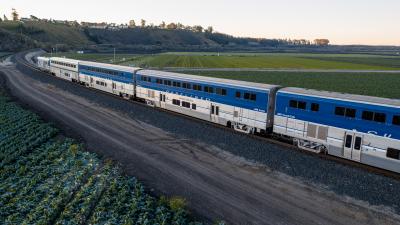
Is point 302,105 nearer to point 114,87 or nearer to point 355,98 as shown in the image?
point 355,98

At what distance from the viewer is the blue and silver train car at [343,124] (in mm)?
19375

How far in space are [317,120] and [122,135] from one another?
15.9 meters

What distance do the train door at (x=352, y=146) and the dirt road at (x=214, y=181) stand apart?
4412 millimetres

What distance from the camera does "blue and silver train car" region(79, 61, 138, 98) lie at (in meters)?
42.4

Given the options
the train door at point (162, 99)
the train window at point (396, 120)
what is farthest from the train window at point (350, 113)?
the train door at point (162, 99)

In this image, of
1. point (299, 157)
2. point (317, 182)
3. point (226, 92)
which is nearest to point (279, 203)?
point (317, 182)

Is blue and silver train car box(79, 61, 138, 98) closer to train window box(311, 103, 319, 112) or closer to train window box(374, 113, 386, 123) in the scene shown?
train window box(311, 103, 319, 112)

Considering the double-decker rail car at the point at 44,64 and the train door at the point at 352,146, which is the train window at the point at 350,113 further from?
the double-decker rail car at the point at 44,64

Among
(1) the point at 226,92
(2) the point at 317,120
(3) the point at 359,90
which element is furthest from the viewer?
(3) the point at 359,90

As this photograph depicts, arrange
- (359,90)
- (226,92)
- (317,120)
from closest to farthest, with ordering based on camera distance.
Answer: (317,120)
(226,92)
(359,90)

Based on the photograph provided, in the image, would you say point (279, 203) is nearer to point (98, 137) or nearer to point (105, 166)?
point (105, 166)

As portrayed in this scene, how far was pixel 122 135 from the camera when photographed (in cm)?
2834

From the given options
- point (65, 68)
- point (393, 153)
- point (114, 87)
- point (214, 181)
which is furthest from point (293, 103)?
point (65, 68)

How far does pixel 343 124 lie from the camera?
69.9ft
